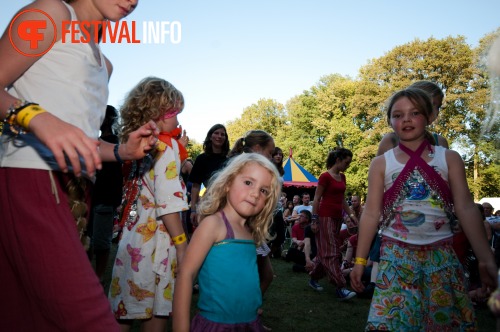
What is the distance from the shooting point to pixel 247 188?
2.67 metres

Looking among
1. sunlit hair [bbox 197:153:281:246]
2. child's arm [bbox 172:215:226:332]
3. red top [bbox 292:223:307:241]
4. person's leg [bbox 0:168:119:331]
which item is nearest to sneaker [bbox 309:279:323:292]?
red top [bbox 292:223:307:241]

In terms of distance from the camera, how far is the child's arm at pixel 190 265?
7.03 feet

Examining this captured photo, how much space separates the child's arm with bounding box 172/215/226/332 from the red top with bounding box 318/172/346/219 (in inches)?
192

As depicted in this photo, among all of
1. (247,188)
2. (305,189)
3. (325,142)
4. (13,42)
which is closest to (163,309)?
(247,188)

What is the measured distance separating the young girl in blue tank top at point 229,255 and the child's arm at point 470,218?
4.10 ft

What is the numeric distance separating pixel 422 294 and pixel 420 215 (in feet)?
1.69

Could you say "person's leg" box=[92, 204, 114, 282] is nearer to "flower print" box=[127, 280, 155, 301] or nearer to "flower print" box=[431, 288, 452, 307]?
"flower print" box=[127, 280, 155, 301]

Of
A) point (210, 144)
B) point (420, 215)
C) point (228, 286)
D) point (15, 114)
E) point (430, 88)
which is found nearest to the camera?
point (15, 114)

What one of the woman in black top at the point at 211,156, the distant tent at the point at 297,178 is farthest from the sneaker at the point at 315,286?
the distant tent at the point at 297,178

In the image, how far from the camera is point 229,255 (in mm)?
2443

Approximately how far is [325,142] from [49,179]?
1718 inches

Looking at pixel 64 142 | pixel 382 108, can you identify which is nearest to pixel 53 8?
pixel 64 142

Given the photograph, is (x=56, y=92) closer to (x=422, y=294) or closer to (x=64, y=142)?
(x=64, y=142)

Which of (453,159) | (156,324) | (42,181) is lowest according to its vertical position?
A: (156,324)
